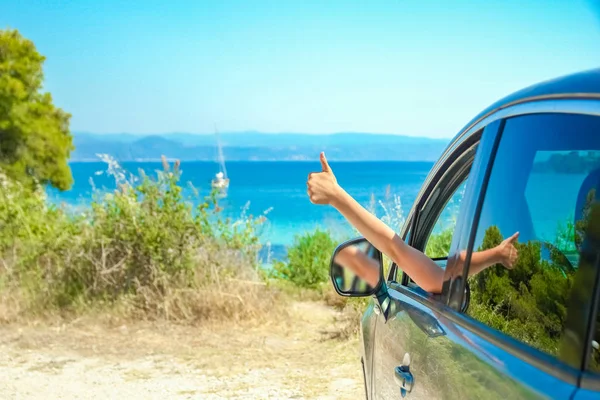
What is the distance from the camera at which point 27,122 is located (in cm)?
2412

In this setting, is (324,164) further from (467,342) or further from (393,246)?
(467,342)

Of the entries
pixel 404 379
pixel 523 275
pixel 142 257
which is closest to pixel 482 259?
pixel 523 275

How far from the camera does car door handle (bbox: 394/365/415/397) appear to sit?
2205mm

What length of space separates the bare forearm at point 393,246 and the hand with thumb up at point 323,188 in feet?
0.12

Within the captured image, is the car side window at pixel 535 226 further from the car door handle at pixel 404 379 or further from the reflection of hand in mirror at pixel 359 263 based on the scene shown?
the reflection of hand in mirror at pixel 359 263

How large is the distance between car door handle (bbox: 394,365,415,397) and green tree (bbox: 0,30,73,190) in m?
20.9

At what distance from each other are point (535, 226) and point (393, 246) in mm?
572

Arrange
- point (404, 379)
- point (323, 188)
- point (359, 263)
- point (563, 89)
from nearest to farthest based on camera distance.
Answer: point (563, 89) → point (404, 379) → point (323, 188) → point (359, 263)

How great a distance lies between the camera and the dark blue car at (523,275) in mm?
1420

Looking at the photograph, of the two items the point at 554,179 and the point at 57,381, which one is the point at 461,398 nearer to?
the point at 554,179

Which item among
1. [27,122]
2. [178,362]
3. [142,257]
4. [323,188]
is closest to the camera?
[323,188]

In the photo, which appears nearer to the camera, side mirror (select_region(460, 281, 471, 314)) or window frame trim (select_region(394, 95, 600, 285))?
window frame trim (select_region(394, 95, 600, 285))

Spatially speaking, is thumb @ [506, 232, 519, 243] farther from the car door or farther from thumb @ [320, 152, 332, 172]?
thumb @ [320, 152, 332, 172]

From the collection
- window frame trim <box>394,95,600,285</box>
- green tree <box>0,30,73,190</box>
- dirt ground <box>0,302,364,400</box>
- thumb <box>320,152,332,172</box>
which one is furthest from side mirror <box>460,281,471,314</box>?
green tree <box>0,30,73,190</box>
